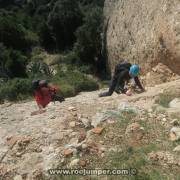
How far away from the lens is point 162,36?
11.3 m

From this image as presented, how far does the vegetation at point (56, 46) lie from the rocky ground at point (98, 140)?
7.85 m

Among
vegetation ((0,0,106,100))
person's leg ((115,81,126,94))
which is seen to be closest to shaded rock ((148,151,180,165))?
person's leg ((115,81,126,94))

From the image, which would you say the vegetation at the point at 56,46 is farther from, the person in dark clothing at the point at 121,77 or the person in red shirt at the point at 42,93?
the person in red shirt at the point at 42,93

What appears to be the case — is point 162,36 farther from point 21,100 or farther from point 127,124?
point 21,100

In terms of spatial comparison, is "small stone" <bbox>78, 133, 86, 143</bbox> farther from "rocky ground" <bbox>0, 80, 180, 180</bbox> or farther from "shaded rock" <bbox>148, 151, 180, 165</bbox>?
"shaded rock" <bbox>148, 151, 180, 165</bbox>

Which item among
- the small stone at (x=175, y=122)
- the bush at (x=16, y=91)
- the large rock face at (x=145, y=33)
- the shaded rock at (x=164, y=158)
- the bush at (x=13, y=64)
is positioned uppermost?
the large rock face at (x=145, y=33)

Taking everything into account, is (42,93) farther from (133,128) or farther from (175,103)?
(133,128)

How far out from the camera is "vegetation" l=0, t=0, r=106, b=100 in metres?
18.4

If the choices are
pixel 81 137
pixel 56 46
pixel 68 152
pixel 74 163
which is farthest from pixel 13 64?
pixel 74 163

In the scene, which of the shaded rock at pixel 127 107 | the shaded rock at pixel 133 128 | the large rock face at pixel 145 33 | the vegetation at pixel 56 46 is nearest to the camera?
the shaded rock at pixel 133 128

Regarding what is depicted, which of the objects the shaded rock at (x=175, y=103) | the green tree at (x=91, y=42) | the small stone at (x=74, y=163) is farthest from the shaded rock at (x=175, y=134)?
the green tree at (x=91, y=42)

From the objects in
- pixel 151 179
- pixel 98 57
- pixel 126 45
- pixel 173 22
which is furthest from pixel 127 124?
pixel 98 57

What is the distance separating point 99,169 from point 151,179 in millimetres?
797

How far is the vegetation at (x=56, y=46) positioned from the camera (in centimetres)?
1840
